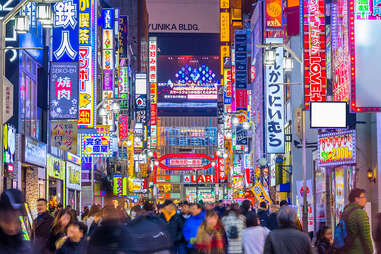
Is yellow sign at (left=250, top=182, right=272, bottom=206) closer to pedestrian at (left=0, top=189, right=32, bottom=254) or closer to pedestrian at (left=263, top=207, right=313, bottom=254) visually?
pedestrian at (left=263, top=207, right=313, bottom=254)

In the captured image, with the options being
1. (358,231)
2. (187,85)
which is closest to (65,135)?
(358,231)

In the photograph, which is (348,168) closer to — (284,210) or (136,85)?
(284,210)

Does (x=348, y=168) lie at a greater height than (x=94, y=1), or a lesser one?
lesser

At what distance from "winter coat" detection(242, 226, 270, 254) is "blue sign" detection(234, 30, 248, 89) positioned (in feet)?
186

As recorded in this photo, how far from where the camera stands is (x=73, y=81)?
3316 cm

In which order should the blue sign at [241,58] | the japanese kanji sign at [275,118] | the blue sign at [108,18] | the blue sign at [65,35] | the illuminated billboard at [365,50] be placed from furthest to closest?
the blue sign at [241,58] < the blue sign at [108,18] < the japanese kanji sign at [275,118] < the blue sign at [65,35] < the illuminated billboard at [365,50]

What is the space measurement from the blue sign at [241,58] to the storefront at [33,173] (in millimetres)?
35610

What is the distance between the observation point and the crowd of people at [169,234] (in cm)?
566

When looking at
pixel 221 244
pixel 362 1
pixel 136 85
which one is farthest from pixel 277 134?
pixel 136 85

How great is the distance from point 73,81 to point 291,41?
19770mm

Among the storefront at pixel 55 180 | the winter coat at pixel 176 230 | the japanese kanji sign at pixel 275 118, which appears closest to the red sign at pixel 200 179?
the japanese kanji sign at pixel 275 118

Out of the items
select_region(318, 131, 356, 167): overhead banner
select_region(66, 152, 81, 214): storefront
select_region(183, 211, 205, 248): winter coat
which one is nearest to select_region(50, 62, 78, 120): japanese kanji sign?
select_region(318, 131, 356, 167): overhead banner

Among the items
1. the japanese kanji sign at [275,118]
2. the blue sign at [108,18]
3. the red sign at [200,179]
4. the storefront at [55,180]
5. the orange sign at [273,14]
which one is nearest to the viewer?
the storefront at [55,180]

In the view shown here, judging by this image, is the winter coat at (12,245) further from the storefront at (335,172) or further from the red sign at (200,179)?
the red sign at (200,179)
